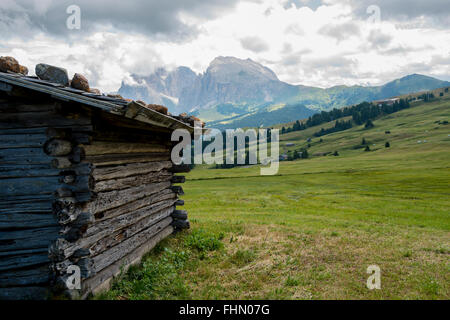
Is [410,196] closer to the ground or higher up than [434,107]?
closer to the ground

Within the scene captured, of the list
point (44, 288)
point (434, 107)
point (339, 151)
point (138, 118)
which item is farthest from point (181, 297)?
point (434, 107)

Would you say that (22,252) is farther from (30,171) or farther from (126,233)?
(126,233)

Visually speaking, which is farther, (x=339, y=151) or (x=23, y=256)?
(x=339, y=151)

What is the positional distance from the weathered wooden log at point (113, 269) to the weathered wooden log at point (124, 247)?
12cm

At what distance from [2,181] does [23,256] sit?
172cm

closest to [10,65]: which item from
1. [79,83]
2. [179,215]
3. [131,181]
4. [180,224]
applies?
A: [79,83]

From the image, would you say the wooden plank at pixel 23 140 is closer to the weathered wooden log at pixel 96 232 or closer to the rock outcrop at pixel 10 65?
the rock outcrop at pixel 10 65

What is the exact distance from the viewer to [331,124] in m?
200

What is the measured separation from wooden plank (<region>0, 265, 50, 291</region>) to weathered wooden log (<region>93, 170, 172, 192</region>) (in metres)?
2.04

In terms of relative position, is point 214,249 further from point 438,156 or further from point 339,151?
point 339,151

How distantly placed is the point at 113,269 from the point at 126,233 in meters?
1.03

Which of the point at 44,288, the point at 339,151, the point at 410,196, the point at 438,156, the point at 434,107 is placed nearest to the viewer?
the point at 44,288

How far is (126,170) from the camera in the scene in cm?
812

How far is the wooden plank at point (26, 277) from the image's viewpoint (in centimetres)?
615
